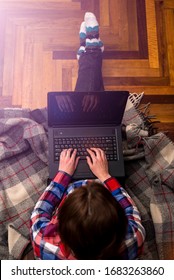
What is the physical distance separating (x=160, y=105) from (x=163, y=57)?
0.27 m

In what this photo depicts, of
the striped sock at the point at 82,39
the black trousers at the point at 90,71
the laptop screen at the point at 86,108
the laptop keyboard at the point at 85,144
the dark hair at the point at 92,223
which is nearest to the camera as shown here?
the dark hair at the point at 92,223

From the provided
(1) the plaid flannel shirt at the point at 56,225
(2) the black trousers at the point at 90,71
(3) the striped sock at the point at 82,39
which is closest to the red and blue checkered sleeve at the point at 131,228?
(1) the plaid flannel shirt at the point at 56,225

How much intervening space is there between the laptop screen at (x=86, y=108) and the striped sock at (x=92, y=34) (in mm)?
480

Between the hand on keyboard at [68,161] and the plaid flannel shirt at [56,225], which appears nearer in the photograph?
the plaid flannel shirt at [56,225]

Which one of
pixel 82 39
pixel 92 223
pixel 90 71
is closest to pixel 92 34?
pixel 82 39

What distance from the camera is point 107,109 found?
1135 mm

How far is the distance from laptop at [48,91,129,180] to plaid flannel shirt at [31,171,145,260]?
0.08 meters

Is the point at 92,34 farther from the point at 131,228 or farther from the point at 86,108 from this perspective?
the point at 131,228

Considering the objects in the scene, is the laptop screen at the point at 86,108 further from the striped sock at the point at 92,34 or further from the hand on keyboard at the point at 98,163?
the striped sock at the point at 92,34

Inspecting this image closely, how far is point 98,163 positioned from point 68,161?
110 millimetres

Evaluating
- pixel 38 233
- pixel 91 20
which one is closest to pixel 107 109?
pixel 38 233

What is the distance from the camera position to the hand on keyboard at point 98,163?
1133 millimetres

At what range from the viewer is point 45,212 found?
1038 mm
